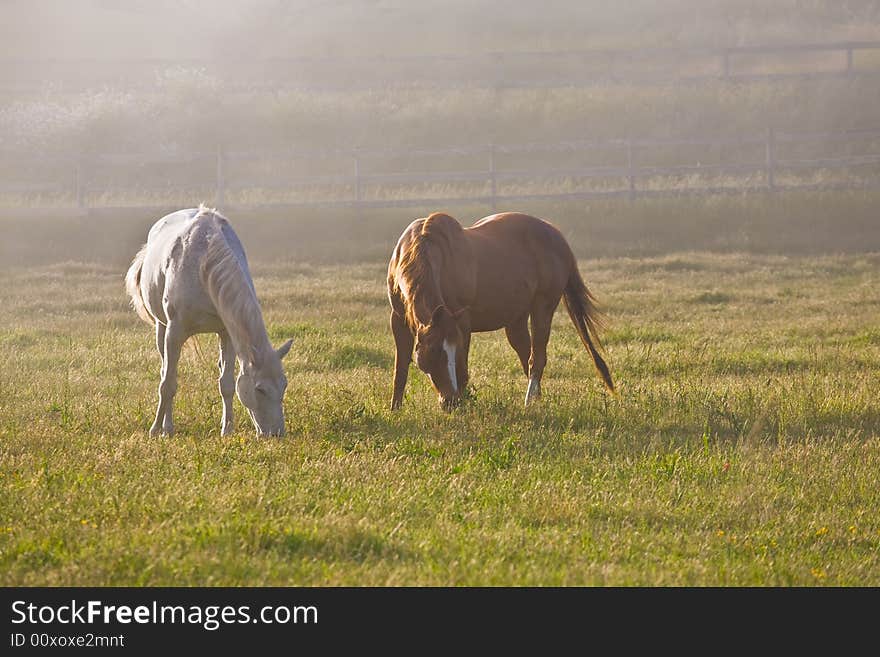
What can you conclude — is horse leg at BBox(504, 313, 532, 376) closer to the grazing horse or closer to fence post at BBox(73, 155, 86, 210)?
the grazing horse

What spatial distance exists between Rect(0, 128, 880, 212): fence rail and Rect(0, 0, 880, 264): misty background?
0.28 ft

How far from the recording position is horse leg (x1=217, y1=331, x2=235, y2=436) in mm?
7754

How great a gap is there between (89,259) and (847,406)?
1665 centimetres

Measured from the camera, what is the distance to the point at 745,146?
1138 inches

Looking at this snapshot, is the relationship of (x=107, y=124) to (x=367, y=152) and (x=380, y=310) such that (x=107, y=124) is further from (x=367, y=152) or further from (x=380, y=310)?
(x=380, y=310)

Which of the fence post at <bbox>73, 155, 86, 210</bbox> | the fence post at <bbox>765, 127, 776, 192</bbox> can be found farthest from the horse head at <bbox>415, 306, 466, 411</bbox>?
the fence post at <bbox>765, 127, 776, 192</bbox>

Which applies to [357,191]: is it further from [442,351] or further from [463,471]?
Result: [463,471]

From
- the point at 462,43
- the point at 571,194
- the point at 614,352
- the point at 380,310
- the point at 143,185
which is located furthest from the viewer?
the point at 462,43

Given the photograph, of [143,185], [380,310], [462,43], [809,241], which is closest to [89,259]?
[143,185]

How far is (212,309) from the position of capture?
7.64 m

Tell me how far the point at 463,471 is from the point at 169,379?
2.49m

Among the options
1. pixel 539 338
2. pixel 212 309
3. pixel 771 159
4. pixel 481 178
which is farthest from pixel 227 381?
pixel 771 159

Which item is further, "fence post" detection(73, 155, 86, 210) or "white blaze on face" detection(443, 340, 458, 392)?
"fence post" detection(73, 155, 86, 210)
